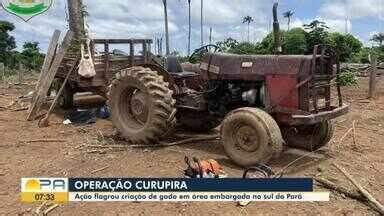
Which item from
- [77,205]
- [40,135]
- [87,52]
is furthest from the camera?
[87,52]

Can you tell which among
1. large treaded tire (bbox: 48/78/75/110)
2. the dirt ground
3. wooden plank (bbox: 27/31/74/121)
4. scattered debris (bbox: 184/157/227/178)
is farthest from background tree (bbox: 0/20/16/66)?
scattered debris (bbox: 184/157/227/178)

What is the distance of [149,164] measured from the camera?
7484mm

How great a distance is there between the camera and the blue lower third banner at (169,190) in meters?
5.88

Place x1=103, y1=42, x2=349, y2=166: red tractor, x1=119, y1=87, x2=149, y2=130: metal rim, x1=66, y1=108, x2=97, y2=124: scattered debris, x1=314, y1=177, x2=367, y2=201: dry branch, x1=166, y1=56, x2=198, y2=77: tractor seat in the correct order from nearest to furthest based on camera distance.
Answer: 1. x1=314, y1=177, x2=367, y2=201: dry branch
2. x1=103, y1=42, x2=349, y2=166: red tractor
3. x1=119, y1=87, x2=149, y2=130: metal rim
4. x1=166, y1=56, x2=198, y2=77: tractor seat
5. x1=66, y1=108, x2=97, y2=124: scattered debris

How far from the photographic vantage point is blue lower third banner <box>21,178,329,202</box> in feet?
19.3

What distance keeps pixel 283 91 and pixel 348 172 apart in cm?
140

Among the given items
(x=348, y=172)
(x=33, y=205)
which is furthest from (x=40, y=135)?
(x=348, y=172)

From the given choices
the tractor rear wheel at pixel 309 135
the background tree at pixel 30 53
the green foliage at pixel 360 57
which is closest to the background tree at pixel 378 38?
the green foliage at pixel 360 57

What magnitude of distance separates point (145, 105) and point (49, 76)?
4.08m

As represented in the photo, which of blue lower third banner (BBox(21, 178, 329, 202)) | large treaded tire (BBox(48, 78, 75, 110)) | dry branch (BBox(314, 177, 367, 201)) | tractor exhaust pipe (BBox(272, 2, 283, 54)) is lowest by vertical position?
dry branch (BBox(314, 177, 367, 201))

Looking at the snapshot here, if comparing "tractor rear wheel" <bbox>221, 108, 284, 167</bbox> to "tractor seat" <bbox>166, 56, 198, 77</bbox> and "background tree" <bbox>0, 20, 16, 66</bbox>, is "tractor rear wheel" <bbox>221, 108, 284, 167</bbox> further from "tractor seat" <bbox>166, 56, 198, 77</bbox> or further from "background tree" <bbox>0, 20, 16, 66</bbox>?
"background tree" <bbox>0, 20, 16, 66</bbox>

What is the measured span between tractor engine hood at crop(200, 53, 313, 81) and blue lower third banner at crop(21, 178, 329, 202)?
1921 millimetres

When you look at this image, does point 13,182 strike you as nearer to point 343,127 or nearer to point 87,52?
point 87,52

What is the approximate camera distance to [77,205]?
5.90 metres
